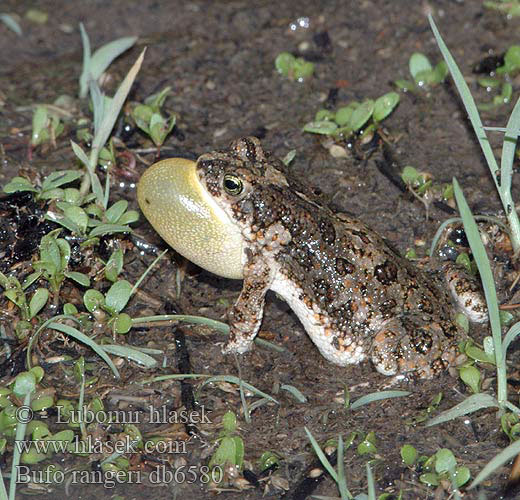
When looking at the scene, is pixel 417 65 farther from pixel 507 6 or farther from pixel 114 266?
pixel 114 266

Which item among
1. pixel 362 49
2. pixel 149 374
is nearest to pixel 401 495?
pixel 149 374

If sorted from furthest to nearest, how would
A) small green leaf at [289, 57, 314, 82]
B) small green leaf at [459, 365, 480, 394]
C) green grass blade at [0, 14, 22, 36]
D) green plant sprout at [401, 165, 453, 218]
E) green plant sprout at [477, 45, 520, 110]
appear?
1. green grass blade at [0, 14, 22, 36]
2. small green leaf at [289, 57, 314, 82]
3. green plant sprout at [477, 45, 520, 110]
4. green plant sprout at [401, 165, 453, 218]
5. small green leaf at [459, 365, 480, 394]

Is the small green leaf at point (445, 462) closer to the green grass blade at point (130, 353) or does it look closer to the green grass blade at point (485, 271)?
the green grass blade at point (485, 271)

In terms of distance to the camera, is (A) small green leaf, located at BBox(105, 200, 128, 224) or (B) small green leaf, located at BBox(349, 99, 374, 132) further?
(B) small green leaf, located at BBox(349, 99, 374, 132)

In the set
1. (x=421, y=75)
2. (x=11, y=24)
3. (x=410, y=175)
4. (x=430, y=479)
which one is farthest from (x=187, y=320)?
(x=11, y=24)

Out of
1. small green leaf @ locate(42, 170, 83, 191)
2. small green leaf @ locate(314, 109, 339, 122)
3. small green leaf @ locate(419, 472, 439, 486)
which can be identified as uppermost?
small green leaf @ locate(42, 170, 83, 191)

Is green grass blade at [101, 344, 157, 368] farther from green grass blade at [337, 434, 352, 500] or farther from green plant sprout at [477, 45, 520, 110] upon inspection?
green plant sprout at [477, 45, 520, 110]

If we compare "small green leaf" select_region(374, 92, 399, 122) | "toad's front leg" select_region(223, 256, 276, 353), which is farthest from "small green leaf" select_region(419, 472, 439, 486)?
"small green leaf" select_region(374, 92, 399, 122)
